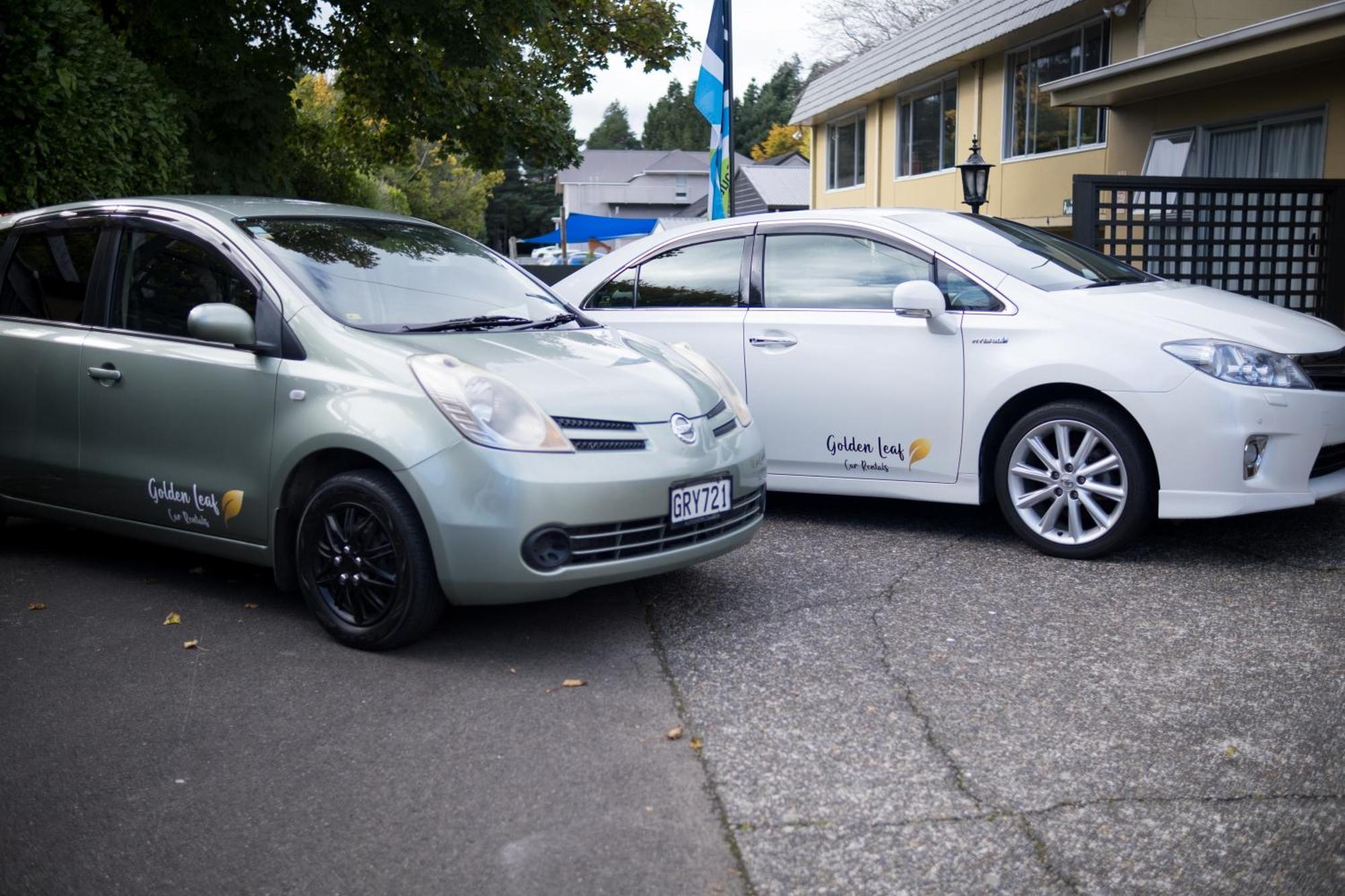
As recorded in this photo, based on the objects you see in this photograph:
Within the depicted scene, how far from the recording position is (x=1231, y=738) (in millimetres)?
3605

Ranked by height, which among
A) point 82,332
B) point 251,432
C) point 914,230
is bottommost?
point 251,432

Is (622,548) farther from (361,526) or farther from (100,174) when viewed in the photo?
(100,174)

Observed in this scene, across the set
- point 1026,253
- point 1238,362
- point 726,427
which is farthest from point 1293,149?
point 726,427

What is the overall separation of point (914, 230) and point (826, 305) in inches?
21.9

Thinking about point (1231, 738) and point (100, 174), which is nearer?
point (1231, 738)

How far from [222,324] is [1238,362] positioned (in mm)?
4046

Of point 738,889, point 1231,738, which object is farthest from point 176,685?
point 1231,738

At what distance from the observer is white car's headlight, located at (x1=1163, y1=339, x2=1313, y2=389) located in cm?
522

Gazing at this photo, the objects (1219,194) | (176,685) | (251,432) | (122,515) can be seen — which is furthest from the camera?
(1219,194)

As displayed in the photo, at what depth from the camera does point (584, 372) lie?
463 cm

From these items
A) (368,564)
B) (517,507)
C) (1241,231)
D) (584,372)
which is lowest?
(368,564)

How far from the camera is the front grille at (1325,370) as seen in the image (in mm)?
5406

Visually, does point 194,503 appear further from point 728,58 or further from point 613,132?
point 613,132

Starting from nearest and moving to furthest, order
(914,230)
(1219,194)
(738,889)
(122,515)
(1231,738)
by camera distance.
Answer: (738,889) → (1231,738) → (122,515) → (914,230) → (1219,194)
